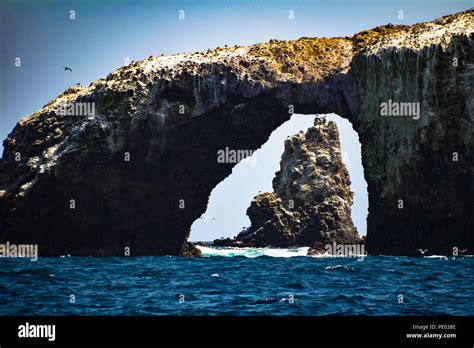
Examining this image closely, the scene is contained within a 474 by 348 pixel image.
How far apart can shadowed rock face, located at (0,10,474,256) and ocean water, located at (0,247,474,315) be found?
2693 cm

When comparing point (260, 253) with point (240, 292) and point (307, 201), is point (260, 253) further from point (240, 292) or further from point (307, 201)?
point (240, 292)

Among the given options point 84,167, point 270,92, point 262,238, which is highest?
point 270,92

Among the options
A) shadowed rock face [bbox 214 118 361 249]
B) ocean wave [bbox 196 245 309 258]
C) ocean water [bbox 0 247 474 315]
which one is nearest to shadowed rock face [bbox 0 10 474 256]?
ocean wave [bbox 196 245 309 258]

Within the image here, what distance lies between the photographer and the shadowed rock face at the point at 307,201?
132 meters

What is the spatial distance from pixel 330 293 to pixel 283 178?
105m

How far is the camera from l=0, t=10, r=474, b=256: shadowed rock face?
247 feet

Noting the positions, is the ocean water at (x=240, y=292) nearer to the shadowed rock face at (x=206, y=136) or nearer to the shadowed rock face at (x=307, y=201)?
the shadowed rock face at (x=206, y=136)

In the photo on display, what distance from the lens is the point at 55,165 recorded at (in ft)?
271

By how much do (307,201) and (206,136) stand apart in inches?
2066

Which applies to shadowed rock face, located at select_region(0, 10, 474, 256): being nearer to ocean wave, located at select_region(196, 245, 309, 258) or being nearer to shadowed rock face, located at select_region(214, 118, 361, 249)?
ocean wave, located at select_region(196, 245, 309, 258)

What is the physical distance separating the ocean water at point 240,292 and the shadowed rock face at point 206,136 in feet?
88.4

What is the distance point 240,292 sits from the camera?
1410 inches
